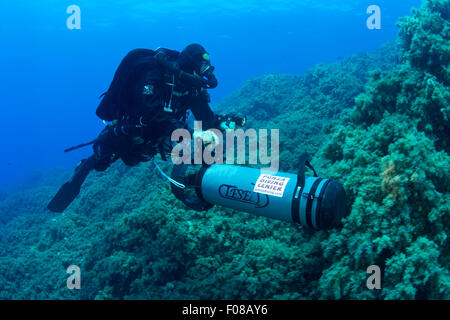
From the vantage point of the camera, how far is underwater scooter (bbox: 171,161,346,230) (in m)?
3.39

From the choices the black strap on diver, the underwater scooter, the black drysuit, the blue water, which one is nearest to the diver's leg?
the black drysuit

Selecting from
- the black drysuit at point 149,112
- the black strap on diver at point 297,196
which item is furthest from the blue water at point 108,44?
the black strap on diver at point 297,196

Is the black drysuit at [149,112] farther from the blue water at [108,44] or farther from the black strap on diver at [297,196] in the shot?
the blue water at [108,44]

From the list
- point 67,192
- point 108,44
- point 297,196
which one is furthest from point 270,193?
point 108,44

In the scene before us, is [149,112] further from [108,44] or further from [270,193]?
[108,44]

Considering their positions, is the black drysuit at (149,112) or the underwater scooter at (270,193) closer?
Answer: the underwater scooter at (270,193)

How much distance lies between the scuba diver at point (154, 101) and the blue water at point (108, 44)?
4072 centimetres

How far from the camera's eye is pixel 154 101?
468cm

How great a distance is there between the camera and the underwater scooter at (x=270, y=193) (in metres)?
3.39

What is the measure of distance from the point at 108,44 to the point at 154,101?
3982 inches
